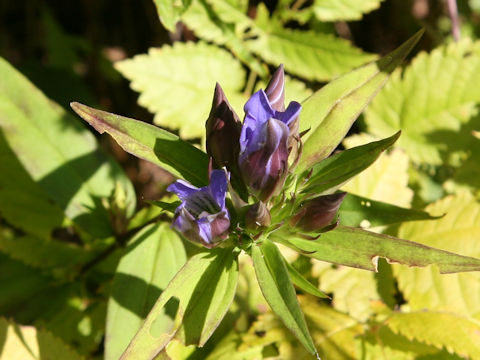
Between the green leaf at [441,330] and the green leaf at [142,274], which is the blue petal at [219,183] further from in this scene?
the green leaf at [441,330]

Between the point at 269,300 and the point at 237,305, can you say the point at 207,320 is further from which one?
the point at 237,305

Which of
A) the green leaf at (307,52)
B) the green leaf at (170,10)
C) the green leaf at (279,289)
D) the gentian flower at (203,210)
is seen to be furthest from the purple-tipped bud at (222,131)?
the green leaf at (307,52)

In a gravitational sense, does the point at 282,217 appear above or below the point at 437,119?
below

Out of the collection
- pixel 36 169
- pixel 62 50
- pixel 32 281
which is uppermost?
pixel 62 50

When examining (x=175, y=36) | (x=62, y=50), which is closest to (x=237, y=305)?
(x=175, y=36)

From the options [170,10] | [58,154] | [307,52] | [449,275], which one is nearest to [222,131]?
[170,10]

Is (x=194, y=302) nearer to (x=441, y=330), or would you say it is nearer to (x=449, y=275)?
(x=441, y=330)

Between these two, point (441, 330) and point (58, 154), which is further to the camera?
point (58, 154)
